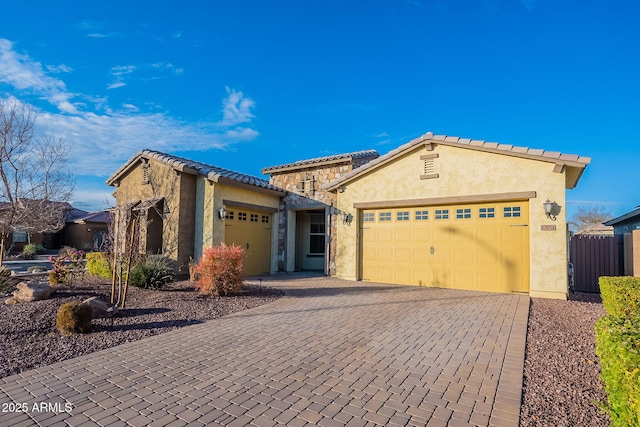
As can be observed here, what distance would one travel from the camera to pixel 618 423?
7.84 ft

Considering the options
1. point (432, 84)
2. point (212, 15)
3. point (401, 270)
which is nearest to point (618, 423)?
point (401, 270)

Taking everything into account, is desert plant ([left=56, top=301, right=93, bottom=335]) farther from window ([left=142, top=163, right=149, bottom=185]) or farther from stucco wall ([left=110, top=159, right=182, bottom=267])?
window ([left=142, top=163, right=149, bottom=185])

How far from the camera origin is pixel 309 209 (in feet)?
53.0

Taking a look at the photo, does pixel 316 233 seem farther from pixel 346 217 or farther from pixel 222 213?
pixel 222 213

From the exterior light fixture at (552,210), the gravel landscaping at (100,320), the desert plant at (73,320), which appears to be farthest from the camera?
the exterior light fixture at (552,210)

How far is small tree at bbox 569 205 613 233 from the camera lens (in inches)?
1464

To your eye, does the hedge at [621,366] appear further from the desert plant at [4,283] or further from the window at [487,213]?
the desert plant at [4,283]

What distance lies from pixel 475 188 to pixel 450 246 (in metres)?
2.07

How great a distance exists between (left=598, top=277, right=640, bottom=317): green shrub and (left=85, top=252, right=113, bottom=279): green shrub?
47.6 ft

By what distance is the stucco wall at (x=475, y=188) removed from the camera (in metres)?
9.45

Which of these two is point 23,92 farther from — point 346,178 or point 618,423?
point 618,423

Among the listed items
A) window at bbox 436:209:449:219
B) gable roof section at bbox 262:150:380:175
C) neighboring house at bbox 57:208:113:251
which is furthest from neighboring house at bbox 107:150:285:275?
neighboring house at bbox 57:208:113:251

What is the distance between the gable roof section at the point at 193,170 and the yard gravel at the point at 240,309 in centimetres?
471

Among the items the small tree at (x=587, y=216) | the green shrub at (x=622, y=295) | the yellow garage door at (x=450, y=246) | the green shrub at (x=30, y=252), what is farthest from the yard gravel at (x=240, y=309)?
the small tree at (x=587, y=216)
